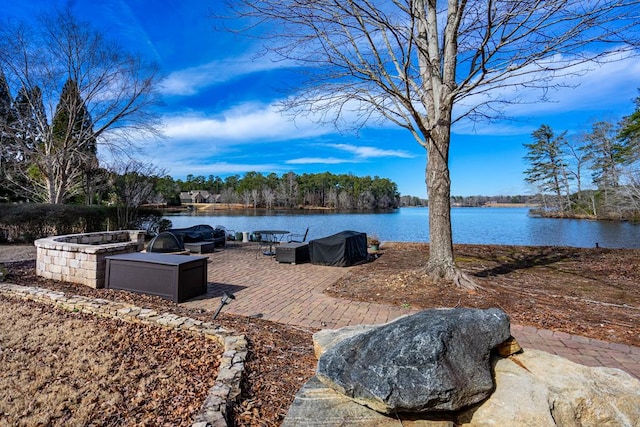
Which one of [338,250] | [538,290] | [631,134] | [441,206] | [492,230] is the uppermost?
[631,134]

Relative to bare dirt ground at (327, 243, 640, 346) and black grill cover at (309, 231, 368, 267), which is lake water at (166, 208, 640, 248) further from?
black grill cover at (309, 231, 368, 267)

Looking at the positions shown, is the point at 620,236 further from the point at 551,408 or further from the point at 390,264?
the point at 551,408

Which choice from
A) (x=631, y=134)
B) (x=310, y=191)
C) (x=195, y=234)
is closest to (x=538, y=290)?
(x=195, y=234)

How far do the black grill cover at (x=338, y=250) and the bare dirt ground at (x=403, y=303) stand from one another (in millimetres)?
497

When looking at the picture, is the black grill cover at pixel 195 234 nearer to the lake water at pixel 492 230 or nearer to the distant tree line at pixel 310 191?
the lake water at pixel 492 230

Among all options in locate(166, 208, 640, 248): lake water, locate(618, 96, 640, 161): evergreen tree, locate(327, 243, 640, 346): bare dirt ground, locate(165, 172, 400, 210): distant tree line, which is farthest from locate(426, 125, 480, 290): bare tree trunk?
locate(165, 172, 400, 210): distant tree line

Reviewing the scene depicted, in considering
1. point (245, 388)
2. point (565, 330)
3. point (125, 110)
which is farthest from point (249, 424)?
point (125, 110)

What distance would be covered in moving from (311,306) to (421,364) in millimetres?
3134

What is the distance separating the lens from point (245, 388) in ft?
7.86

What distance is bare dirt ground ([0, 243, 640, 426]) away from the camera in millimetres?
2355

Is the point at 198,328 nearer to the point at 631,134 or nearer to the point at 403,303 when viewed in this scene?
the point at 403,303

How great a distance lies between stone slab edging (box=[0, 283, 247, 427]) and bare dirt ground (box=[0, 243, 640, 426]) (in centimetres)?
10

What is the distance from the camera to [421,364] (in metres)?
1.74

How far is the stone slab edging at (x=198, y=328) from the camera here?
2.06 m
